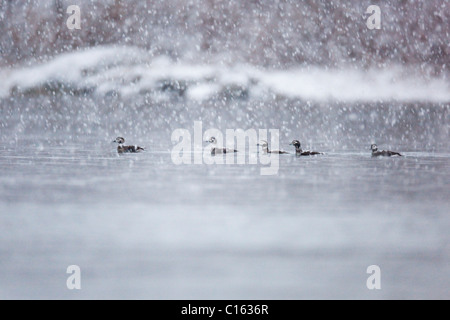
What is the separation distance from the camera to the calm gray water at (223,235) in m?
4.33

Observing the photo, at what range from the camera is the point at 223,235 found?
558 cm

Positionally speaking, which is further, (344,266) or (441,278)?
(344,266)

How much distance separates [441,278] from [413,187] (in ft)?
13.2

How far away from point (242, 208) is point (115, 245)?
1.78 meters

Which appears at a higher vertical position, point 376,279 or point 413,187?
point 413,187

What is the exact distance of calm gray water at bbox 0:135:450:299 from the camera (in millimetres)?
4332

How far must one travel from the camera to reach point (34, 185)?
823cm
